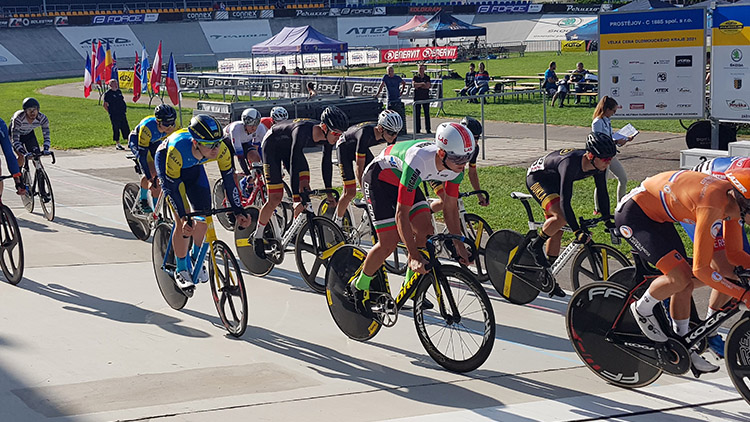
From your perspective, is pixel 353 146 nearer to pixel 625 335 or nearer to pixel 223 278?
pixel 223 278

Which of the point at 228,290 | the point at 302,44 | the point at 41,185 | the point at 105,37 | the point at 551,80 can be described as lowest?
the point at 228,290

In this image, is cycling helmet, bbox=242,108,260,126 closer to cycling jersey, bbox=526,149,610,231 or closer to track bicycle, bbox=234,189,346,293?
track bicycle, bbox=234,189,346,293

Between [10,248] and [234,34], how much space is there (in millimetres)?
64503

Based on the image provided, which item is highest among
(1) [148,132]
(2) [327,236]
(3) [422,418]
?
(1) [148,132]

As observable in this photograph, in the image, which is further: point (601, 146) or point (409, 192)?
point (601, 146)

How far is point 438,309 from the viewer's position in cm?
643

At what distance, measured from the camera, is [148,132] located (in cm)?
1048

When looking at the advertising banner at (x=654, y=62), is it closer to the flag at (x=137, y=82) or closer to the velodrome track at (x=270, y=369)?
the velodrome track at (x=270, y=369)

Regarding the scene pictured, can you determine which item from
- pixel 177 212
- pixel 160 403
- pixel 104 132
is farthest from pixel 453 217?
pixel 104 132

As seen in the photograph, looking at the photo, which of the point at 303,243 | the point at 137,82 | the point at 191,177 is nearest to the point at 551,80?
the point at 137,82

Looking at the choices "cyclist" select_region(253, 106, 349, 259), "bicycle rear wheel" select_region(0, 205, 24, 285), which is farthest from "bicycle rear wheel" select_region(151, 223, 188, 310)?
"bicycle rear wheel" select_region(0, 205, 24, 285)

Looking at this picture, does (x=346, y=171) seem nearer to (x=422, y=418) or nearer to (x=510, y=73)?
(x=422, y=418)

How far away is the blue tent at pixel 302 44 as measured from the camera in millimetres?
37250

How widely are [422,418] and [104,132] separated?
74.0ft
